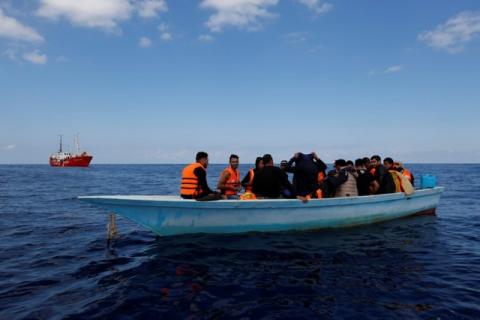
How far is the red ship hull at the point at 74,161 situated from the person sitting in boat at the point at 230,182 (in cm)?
8931

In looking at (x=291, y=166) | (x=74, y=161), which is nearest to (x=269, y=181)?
(x=291, y=166)

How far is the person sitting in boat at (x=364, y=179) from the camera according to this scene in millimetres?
10797

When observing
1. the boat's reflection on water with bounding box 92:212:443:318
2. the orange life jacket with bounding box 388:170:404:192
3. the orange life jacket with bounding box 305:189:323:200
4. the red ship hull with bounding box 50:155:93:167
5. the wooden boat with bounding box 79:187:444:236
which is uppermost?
the red ship hull with bounding box 50:155:93:167

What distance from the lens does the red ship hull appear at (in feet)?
296

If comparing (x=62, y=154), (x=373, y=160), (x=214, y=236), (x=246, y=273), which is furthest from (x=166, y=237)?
(x=62, y=154)

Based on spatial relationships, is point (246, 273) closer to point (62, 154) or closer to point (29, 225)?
point (29, 225)

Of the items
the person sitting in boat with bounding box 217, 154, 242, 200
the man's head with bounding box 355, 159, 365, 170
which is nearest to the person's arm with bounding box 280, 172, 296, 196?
the person sitting in boat with bounding box 217, 154, 242, 200

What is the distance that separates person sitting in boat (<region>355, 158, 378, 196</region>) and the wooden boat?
→ 616 millimetres

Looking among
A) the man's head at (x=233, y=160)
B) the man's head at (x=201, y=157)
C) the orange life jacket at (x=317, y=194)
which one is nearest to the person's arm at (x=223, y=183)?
the man's head at (x=233, y=160)

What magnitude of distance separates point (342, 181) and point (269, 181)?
2.44m

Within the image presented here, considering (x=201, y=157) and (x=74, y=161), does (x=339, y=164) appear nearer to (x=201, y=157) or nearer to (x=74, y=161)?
(x=201, y=157)

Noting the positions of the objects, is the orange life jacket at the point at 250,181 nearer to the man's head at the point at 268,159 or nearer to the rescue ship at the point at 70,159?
the man's head at the point at 268,159

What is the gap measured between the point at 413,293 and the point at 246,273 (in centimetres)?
284

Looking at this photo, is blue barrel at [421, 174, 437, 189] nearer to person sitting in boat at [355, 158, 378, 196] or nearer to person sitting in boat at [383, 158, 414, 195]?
person sitting in boat at [383, 158, 414, 195]
